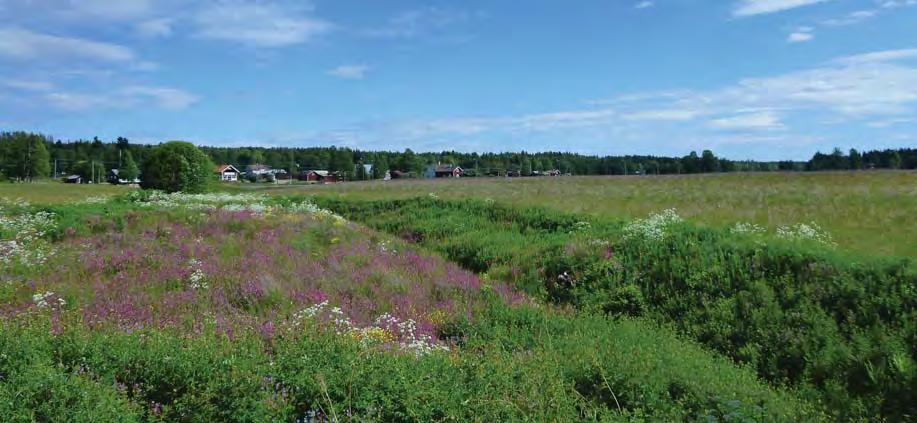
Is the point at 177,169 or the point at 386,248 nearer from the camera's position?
the point at 386,248

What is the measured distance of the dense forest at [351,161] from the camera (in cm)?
8362

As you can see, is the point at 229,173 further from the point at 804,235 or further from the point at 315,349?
the point at 315,349

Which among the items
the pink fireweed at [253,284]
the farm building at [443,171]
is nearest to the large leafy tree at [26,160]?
the farm building at [443,171]

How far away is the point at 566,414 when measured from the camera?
5.38 meters

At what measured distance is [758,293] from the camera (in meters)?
9.73

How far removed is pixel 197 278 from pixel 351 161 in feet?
448

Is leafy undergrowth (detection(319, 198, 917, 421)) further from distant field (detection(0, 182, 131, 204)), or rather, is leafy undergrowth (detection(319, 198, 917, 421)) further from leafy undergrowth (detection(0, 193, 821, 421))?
distant field (detection(0, 182, 131, 204))

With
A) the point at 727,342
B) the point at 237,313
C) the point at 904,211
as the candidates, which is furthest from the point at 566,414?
the point at 904,211

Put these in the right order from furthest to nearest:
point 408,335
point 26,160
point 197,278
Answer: point 26,160, point 197,278, point 408,335

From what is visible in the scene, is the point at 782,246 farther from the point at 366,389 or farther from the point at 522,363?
the point at 366,389

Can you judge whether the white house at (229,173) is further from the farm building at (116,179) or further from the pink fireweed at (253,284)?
the pink fireweed at (253,284)

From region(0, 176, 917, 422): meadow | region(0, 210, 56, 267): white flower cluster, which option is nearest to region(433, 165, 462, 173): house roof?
region(0, 176, 917, 422): meadow

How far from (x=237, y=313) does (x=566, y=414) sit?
6040 mm

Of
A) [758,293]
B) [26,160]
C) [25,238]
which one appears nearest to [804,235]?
[758,293]
